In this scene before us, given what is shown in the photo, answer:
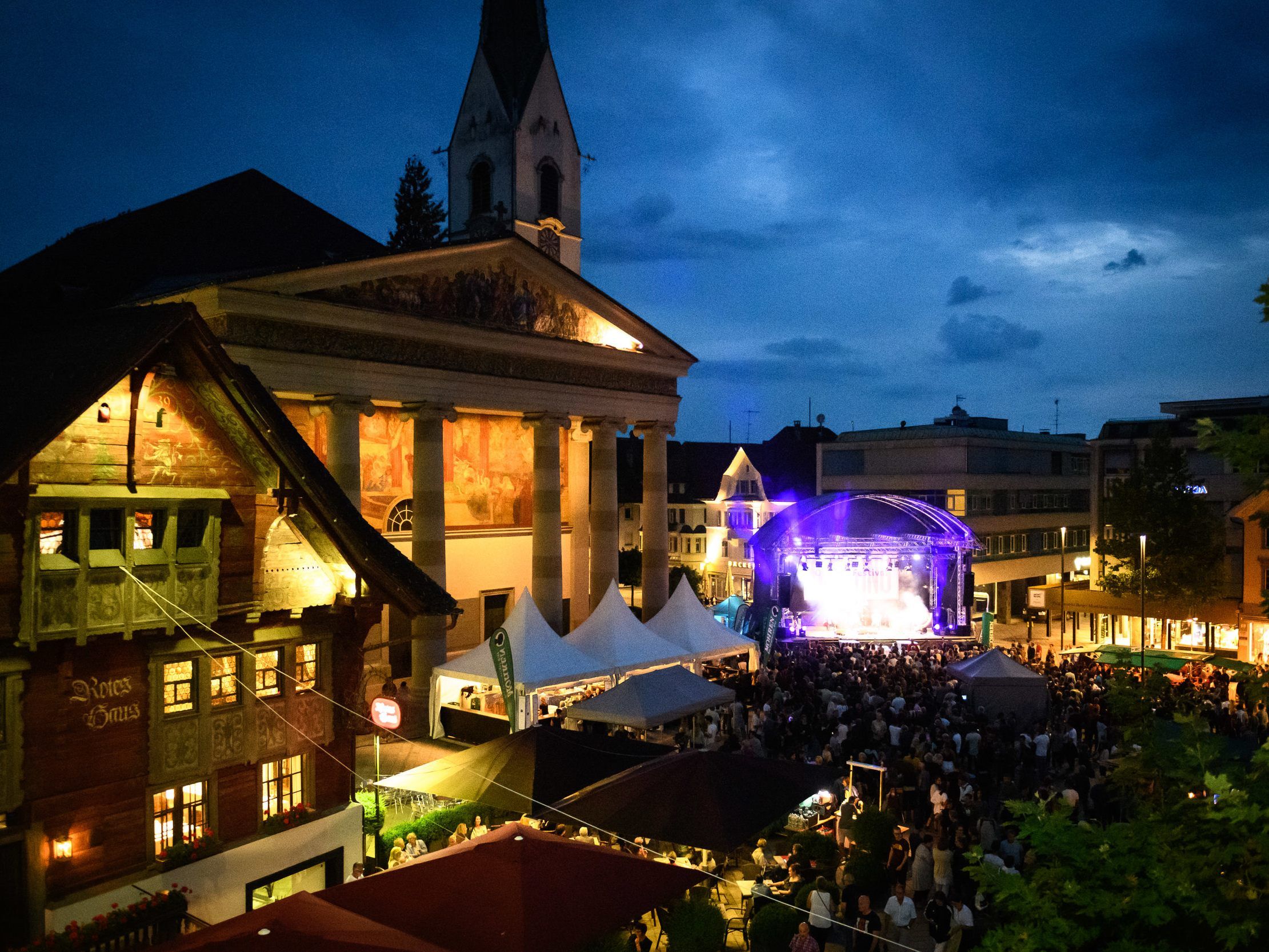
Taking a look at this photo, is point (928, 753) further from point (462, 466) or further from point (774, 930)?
point (462, 466)

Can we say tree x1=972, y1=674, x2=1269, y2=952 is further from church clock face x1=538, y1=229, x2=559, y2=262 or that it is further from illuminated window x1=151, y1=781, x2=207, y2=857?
church clock face x1=538, y1=229, x2=559, y2=262

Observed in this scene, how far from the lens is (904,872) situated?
14.5 metres

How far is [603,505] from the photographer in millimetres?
33312

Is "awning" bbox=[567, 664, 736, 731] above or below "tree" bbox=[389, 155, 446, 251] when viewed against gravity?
below

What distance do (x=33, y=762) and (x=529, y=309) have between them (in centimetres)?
2114

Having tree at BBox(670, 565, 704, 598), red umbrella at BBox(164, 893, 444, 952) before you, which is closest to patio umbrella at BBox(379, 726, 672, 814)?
red umbrella at BBox(164, 893, 444, 952)

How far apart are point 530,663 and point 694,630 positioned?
6076 mm

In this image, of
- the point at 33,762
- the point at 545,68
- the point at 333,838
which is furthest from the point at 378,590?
the point at 545,68

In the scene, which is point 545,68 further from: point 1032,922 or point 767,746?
point 1032,922

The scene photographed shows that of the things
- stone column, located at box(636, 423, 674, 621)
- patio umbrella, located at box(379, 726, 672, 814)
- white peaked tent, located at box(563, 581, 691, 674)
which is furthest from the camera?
stone column, located at box(636, 423, 674, 621)

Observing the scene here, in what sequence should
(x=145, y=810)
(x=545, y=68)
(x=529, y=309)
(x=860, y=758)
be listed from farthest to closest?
(x=545, y=68), (x=529, y=309), (x=860, y=758), (x=145, y=810)

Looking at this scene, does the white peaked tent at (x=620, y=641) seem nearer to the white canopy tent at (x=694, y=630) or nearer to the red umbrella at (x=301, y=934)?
the white canopy tent at (x=694, y=630)

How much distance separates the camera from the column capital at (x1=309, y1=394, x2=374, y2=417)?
25.2 meters

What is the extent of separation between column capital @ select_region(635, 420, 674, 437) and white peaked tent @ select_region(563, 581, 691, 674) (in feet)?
33.8
